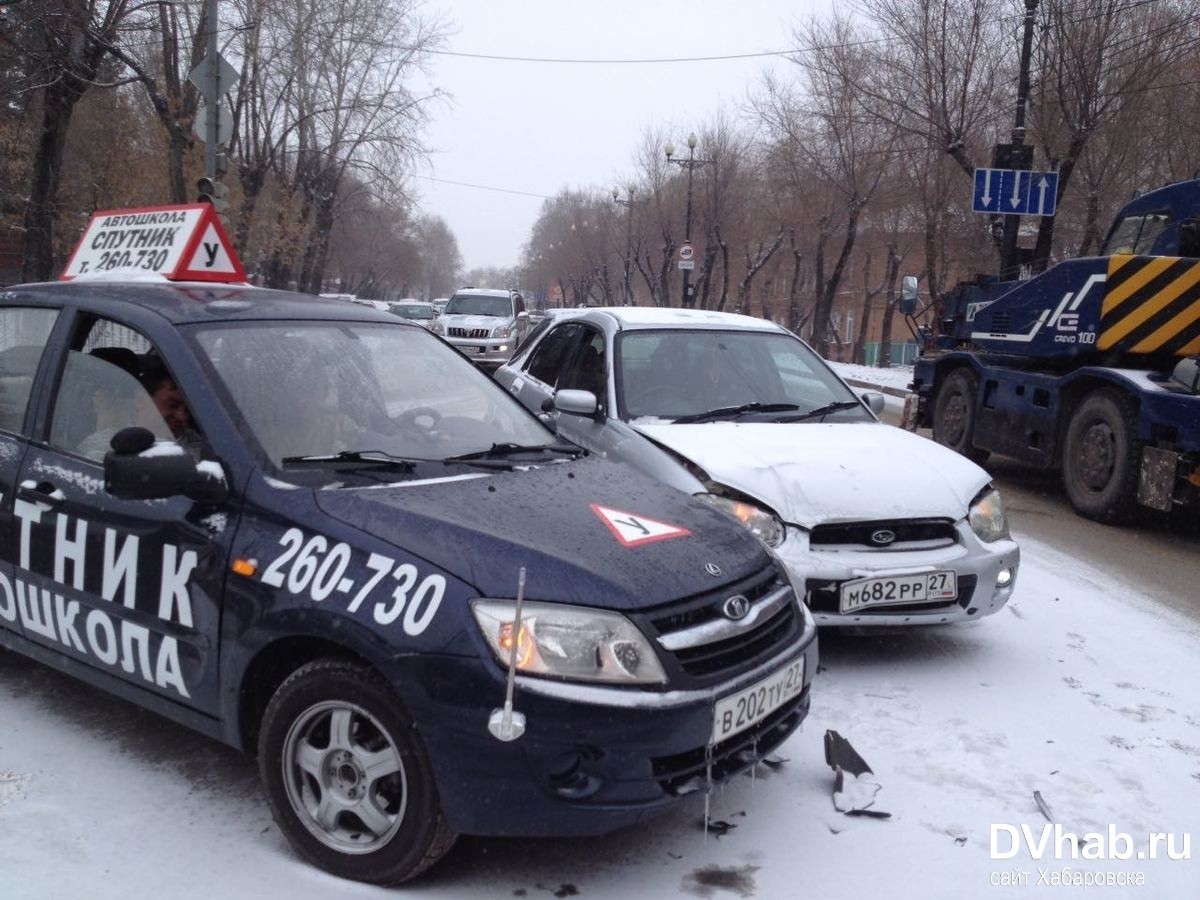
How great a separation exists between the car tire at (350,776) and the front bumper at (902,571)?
205 cm

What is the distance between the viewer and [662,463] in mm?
4984

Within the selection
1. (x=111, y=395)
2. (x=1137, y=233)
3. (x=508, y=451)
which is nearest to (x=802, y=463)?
(x=508, y=451)

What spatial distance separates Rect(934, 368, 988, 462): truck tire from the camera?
429 inches

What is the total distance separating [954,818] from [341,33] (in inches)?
1248

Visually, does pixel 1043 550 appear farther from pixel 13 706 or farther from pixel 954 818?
pixel 13 706

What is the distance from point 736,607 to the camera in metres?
2.96

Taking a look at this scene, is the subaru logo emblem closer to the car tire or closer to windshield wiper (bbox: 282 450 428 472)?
the car tire

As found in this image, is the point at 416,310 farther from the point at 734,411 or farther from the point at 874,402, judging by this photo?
the point at 734,411

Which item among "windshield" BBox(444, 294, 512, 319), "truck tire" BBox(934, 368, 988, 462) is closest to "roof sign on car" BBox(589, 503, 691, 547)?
"truck tire" BBox(934, 368, 988, 462)

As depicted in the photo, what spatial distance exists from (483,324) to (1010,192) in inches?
506

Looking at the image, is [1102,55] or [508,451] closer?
[508,451]

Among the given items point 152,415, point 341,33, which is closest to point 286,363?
point 152,415

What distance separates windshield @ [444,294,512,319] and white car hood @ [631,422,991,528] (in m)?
20.0

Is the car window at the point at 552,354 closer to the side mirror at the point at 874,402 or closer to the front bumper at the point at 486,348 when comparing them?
the side mirror at the point at 874,402
